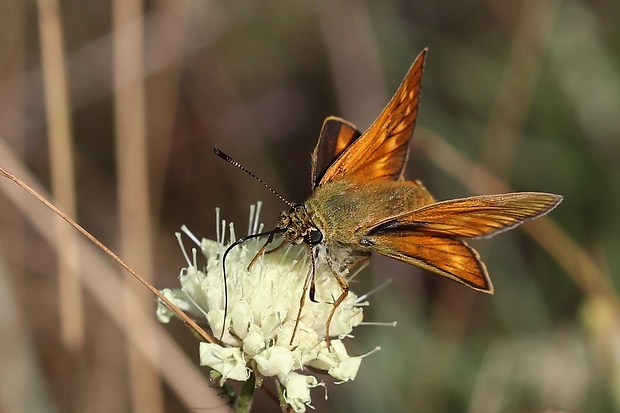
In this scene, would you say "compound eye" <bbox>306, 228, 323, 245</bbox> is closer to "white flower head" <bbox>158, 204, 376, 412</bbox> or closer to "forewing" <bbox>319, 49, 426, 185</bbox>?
"white flower head" <bbox>158, 204, 376, 412</bbox>

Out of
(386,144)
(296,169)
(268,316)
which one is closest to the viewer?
(268,316)

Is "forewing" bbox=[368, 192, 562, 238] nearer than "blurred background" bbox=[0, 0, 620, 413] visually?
Yes

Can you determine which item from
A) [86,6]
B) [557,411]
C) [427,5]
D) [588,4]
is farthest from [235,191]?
[557,411]

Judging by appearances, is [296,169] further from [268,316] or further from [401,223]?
[268,316]

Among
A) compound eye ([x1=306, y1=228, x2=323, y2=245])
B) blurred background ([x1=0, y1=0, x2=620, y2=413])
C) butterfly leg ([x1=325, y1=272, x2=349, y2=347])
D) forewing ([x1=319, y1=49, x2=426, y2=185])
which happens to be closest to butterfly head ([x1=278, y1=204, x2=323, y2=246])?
compound eye ([x1=306, y1=228, x2=323, y2=245])

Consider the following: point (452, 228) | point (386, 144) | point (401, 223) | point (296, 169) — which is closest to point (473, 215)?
point (452, 228)

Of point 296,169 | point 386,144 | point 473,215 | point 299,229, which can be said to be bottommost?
point 473,215

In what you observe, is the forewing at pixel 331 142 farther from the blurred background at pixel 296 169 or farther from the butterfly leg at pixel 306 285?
the blurred background at pixel 296 169
